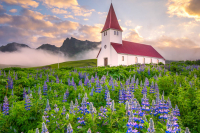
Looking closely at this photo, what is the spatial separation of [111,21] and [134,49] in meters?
10.0

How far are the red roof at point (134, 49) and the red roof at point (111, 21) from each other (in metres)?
4.49

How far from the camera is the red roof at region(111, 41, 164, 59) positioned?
115 feet

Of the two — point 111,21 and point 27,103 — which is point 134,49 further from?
point 27,103

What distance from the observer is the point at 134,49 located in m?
39.5

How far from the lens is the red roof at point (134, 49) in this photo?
115ft

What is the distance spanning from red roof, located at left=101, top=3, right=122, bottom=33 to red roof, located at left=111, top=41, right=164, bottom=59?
4.49m

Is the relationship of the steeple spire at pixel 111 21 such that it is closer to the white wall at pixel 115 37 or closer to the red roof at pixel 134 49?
the white wall at pixel 115 37

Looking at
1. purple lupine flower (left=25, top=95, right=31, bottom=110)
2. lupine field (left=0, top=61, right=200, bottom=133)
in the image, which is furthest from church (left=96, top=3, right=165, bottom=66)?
purple lupine flower (left=25, top=95, right=31, bottom=110)

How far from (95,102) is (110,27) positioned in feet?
105

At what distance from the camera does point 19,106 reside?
12.8ft

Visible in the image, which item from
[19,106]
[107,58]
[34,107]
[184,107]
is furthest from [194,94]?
[107,58]

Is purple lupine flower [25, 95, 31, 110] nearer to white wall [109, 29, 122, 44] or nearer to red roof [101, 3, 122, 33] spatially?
white wall [109, 29, 122, 44]

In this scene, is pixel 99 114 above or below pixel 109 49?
below

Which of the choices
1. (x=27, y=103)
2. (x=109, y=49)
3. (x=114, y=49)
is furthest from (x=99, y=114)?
(x=109, y=49)
